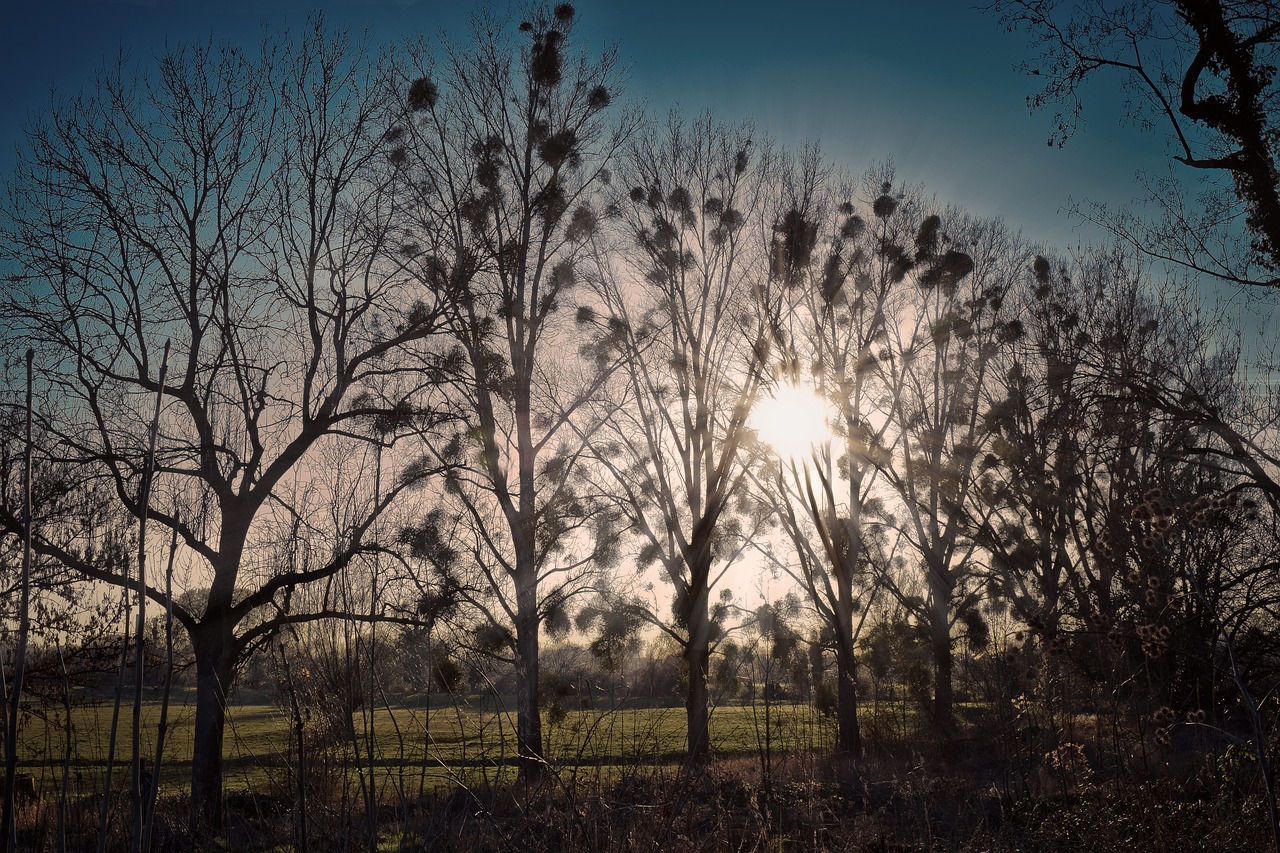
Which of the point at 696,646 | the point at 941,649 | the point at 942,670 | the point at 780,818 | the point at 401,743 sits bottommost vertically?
the point at 942,670

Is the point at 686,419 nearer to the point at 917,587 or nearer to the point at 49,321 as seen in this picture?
the point at 49,321

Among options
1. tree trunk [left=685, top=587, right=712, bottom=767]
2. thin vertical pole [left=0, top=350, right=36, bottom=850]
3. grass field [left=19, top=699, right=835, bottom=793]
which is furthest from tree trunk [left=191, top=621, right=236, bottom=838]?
thin vertical pole [left=0, top=350, right=36, bottom=850]

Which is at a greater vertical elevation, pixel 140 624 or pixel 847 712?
pixel 140 624

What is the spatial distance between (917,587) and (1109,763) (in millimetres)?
14481

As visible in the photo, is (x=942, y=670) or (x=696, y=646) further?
(x=942, y=670)

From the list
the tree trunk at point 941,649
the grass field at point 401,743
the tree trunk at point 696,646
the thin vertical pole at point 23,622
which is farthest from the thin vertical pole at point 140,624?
the tree trunk at point 941,649

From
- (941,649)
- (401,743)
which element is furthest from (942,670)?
(401,743)

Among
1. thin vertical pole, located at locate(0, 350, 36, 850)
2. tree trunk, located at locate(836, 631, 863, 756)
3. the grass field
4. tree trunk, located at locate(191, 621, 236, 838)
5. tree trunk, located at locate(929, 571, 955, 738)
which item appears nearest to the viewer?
thin vertical pole, located at locate(0, 350, 36, 850)

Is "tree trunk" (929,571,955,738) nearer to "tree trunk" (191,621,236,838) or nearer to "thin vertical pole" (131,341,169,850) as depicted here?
"tree trunk" (191,621,236,838)

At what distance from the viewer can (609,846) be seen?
3988 mm

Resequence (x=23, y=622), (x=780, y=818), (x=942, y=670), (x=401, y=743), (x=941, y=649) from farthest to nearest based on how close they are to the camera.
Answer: (x=941, y=649), (x=942, y=670), (x=780, y=818), (x=401, y=743), (x=23, y=622)

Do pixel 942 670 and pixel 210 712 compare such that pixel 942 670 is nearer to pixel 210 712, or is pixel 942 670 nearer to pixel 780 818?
pixel 210 712

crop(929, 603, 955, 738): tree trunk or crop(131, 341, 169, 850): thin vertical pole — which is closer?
crop(131, 341, 169, 850): thin vertical pole

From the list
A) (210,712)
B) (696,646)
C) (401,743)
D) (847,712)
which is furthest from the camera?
(847,712)
